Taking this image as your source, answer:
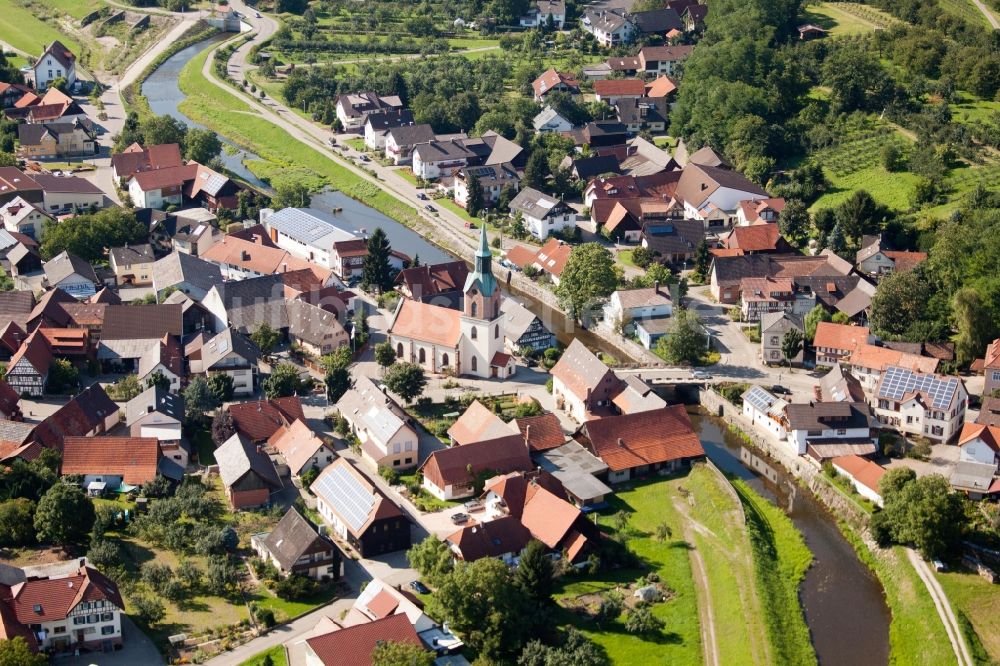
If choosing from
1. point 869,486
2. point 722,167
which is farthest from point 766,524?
point 722,167

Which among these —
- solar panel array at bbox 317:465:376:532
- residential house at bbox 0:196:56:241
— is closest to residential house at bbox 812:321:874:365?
solar panel array at bbox 317:465:376:532

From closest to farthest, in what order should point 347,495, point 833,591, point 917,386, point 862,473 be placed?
point 833,591
point 347,495
point 862,473
point 917,386

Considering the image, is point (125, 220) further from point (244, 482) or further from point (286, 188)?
point (244, 482)

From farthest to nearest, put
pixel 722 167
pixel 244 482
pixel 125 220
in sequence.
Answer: pixel 722 167 < pixel 125 220 < pixel 244 482

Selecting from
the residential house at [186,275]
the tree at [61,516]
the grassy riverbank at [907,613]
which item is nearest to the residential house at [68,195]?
the residential house at [186,275]

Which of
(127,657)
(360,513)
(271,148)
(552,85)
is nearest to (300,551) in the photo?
(360,513)

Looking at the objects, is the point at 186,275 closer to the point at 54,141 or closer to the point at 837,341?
the point at 54,141

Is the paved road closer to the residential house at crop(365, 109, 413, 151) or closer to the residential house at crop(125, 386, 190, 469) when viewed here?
the residential house at crop(125, 386, 190, 469)
